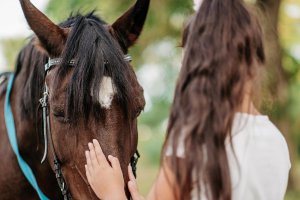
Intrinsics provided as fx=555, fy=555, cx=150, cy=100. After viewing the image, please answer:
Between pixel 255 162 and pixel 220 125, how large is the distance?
17 centimetres

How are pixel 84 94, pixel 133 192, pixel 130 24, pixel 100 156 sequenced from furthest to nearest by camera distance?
1. pixel 130 24
2. pixel 84 94
3. pixel 100 156
4. pixel 133 192

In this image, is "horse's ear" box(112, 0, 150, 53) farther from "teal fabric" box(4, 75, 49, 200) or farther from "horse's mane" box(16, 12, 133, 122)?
"teal fabric" box(4, 75, 49, 200)

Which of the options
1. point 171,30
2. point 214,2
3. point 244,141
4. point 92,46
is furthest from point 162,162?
point 171,30

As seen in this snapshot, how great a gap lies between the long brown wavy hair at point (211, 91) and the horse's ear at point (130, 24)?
1.51 metres

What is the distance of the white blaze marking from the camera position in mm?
2850

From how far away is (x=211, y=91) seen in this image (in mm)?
1887

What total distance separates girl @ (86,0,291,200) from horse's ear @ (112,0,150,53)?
59.4 inches

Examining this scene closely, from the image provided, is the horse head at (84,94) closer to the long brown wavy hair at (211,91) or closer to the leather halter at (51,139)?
the leather halter at (51,139)

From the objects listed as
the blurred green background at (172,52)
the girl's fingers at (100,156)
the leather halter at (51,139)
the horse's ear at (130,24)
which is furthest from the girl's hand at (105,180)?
the blurred green background at (172,52)

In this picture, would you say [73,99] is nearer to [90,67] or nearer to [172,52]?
[90,67]

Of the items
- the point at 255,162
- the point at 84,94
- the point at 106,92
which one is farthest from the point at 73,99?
the point at 255,162

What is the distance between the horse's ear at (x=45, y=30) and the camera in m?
3.15

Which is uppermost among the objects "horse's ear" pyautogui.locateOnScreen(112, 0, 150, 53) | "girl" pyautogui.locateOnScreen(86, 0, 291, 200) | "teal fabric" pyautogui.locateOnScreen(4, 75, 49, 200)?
"horse's ear" pyautogui.locateOnScreen(112, 0, 150, 53)

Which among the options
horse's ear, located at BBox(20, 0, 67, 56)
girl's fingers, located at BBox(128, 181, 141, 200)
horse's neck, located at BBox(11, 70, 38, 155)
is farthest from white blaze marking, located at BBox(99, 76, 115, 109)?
horse's neck, located at BBox(11, 70, 38, 155)
